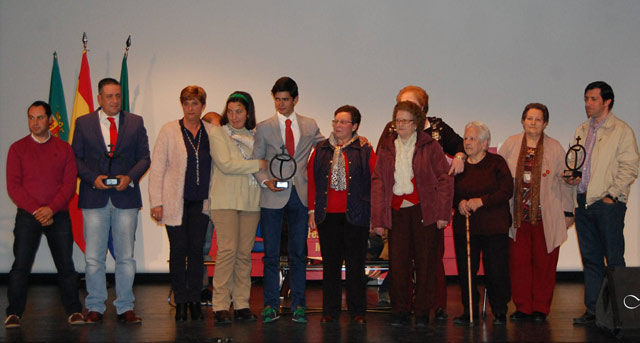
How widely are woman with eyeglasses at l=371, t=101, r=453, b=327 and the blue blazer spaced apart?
1.61 meters

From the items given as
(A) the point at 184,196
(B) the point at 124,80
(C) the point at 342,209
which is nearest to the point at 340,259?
(C) the point at 342,209

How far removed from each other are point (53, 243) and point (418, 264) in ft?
7.92

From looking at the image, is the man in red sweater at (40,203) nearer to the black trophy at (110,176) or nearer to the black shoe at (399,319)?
the black trophy at (110,176)

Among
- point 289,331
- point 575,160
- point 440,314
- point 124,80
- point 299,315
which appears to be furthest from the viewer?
point 124,80

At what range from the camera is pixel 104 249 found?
4441 mm

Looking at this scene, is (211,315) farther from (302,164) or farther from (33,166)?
(33,166)

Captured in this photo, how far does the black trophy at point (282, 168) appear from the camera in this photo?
4.36 m

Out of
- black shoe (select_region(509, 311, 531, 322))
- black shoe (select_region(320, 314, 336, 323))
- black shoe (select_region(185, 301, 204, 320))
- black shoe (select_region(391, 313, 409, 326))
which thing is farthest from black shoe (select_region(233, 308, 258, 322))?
black shoe (select_region(509, 311, 531, 322))

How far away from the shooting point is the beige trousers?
445cm

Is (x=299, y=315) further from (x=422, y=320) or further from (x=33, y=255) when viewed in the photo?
(x=33, y=255)

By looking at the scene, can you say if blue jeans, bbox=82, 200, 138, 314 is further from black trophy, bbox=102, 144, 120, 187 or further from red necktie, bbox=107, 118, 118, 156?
red necktie, bbox=107, 118, 118, 156

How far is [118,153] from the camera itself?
14.6 feet

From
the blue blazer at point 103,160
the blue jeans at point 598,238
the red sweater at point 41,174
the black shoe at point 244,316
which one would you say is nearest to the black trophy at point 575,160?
the blue jeans at point 598,238

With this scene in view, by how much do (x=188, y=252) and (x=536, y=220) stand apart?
2418mm
